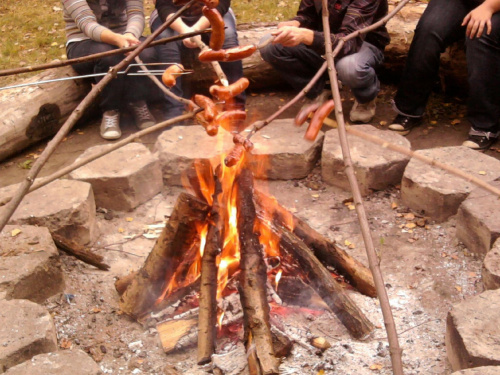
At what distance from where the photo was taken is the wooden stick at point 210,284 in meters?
2.82

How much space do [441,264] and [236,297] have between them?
1309 mm

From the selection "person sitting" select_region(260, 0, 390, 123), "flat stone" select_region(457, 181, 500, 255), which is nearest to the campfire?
"flat stone" select_region(457, 181, 500, 255)

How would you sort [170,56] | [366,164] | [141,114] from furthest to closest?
[141,114], [170,56], [366,164]

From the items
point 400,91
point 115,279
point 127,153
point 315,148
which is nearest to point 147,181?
point 127,153

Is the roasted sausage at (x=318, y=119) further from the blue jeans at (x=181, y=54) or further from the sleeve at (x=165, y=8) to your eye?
the sleeve at (x=165, y=8)

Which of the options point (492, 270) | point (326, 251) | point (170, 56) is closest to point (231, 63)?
point (170, 56)

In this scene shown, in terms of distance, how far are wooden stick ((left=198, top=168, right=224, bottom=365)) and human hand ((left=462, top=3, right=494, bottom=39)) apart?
2539mm

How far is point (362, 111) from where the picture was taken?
5.35 metres

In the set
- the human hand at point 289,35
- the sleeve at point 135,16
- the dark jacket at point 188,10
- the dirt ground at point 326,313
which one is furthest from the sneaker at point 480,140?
the sleeve at point 135,16

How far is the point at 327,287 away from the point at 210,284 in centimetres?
63

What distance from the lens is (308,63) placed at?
5.15 m

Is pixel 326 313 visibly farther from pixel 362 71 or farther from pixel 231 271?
pixel 362 71

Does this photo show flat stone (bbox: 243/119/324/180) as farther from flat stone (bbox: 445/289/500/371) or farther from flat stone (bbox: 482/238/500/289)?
flat stone (bbox: 445/289/500/371)

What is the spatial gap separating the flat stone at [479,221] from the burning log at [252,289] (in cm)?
133
